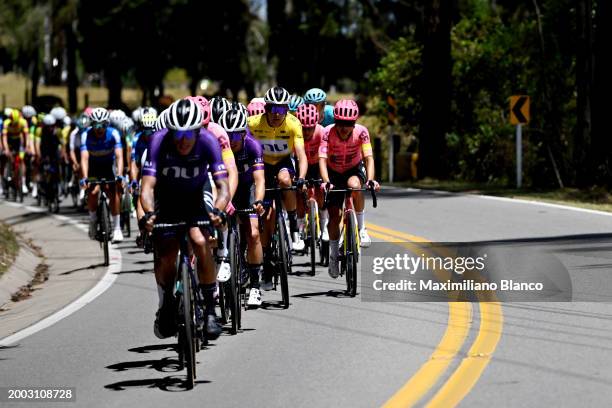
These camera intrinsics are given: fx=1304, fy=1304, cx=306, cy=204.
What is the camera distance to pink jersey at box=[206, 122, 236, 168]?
35.8 feet

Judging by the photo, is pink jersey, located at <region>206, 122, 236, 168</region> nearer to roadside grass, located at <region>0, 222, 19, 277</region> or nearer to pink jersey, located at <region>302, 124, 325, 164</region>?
pink jersey, located at <region>302, 124, 325, 164</region>

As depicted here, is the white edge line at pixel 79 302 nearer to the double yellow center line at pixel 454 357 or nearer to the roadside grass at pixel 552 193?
the double yellow center line at pixel 454 357

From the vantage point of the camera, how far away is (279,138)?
573 inches

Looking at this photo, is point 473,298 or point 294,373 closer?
point 294,373

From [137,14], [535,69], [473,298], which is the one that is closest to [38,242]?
[473,298]

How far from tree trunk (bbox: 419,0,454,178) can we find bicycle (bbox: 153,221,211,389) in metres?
23.4

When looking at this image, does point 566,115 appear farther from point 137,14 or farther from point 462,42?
point 137,14

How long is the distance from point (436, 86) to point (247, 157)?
68.9 feet

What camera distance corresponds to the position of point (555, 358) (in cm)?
956

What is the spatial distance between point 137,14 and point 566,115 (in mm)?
35440

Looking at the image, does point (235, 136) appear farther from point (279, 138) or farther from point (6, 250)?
point (6, 250)

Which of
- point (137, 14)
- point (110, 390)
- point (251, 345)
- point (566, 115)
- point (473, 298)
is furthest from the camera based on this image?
point (137, 14)

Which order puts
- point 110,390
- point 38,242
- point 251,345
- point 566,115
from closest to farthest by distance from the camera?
1. point 110,390
2. point 251,345
3. point 38,242
4. point 566,115

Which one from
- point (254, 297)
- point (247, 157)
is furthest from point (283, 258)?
point (247, 157)
